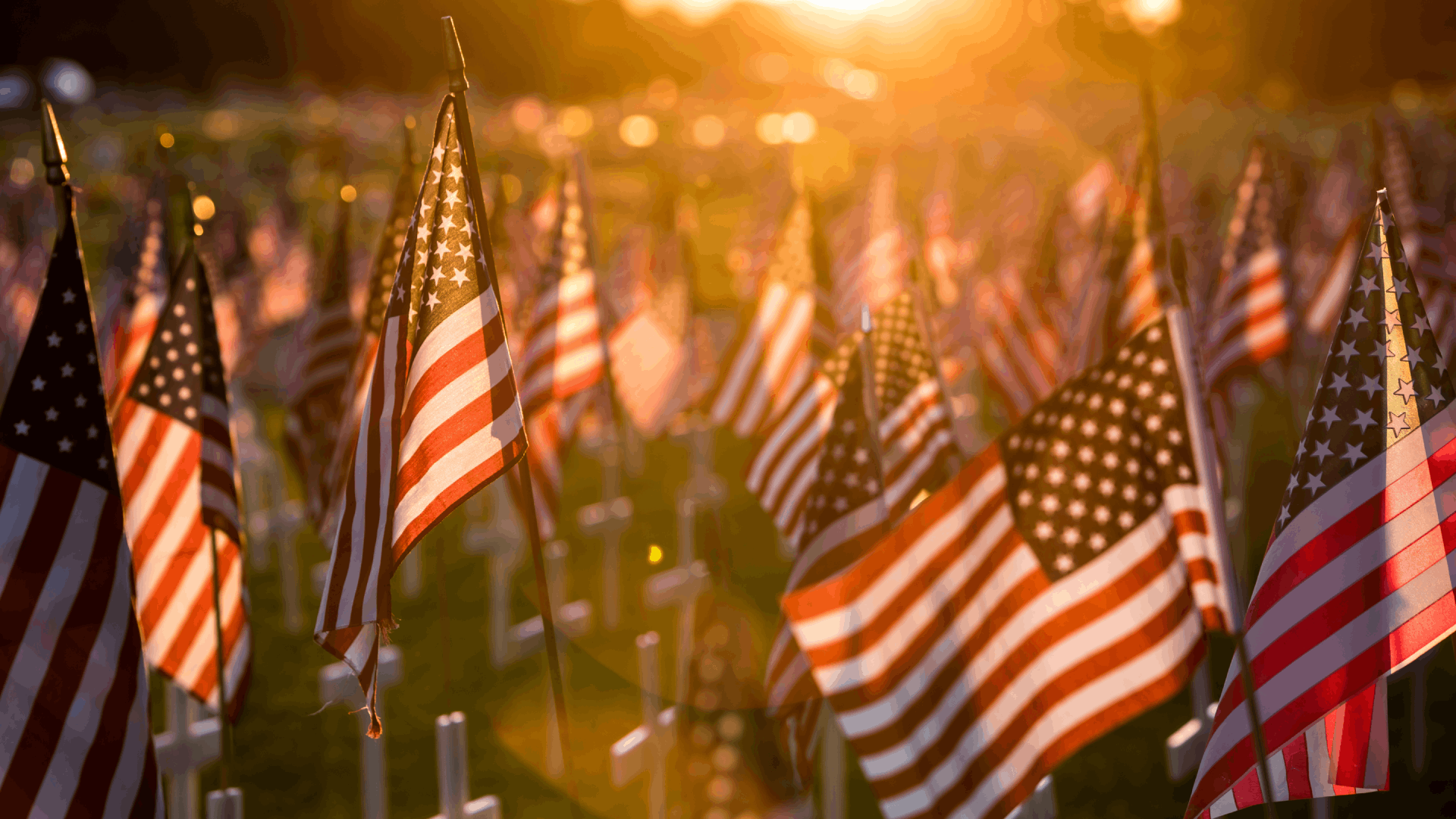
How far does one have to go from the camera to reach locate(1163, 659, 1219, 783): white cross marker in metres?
7.02

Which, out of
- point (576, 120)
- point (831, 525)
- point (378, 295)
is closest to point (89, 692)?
point (831, 525)

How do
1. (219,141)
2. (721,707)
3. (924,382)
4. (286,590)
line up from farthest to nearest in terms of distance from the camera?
(219,141) < (286,590) < (924,382) < (721,707)

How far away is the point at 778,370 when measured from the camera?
877 centimetres

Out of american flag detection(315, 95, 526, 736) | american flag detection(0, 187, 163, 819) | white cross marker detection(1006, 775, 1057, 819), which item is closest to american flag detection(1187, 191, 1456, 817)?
white cross marker detection(1006, 775, 1057, 819)

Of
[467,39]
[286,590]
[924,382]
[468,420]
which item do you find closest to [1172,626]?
[924,382]

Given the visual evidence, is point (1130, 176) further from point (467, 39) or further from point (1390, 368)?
point (467, 39)

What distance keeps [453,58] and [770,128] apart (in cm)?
4801

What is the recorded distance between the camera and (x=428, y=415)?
4148mm

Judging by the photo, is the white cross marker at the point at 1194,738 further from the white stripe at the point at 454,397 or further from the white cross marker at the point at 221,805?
the white cross marker at the point at 221,805

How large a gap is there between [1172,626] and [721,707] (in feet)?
6.85

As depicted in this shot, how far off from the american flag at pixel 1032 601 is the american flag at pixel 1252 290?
5422 mm

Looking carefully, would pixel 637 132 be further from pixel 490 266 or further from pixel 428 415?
pixel 428 415

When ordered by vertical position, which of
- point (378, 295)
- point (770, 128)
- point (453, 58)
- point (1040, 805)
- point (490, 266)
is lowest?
point (1040, 805)

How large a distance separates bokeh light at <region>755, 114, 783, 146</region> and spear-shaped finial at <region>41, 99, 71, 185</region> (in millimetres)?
43970
